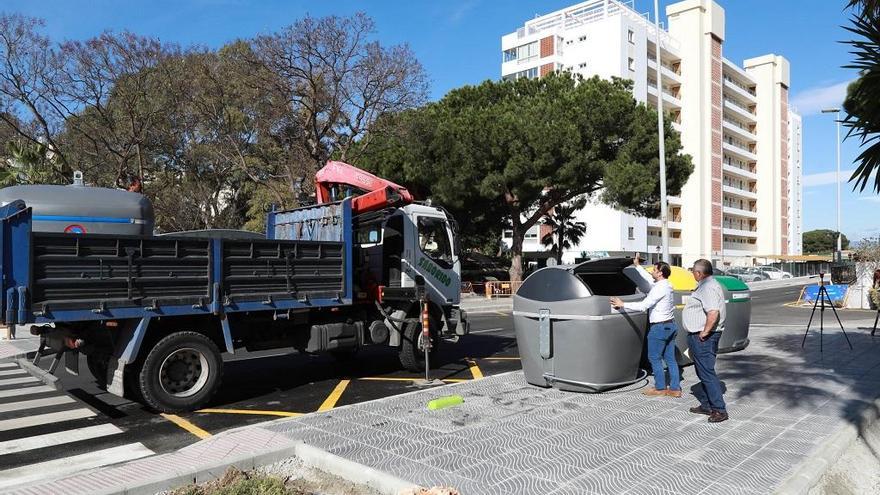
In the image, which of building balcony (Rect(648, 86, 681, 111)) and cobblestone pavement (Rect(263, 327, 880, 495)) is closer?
cobblestone pavement (Rect(263, 327, 880, 495))

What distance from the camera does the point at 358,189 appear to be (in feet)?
35.8

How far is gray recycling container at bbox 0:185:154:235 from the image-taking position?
24.4 ft

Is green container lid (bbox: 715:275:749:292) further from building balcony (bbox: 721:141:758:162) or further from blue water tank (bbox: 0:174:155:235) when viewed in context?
building balcony (bbox: 721:141:758:162)

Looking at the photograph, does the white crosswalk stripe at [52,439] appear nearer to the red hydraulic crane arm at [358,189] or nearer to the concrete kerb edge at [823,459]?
the red hydraulic crane arm at [358,189]

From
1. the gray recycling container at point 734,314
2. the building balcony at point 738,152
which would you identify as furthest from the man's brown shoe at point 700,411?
the building balcony at point 738,152

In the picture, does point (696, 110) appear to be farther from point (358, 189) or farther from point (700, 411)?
point (700, 411)

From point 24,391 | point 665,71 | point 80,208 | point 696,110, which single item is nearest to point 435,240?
point 80,208

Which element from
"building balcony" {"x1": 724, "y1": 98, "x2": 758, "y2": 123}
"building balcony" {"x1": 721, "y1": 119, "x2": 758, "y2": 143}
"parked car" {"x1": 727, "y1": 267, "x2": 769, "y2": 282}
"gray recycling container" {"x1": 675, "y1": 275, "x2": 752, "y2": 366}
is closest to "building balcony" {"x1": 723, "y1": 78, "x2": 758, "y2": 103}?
"building balcony" {"x1": 724, "y1": 98, "x2": 758, "y2": 123}

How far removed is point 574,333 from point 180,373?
4.83 meters

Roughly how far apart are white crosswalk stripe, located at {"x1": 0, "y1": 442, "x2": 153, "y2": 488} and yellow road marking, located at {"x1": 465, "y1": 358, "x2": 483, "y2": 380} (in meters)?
4.89

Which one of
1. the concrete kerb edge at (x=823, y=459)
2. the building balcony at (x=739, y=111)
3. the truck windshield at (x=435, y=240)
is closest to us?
the concrete kerb edge at (x=823, y=459)

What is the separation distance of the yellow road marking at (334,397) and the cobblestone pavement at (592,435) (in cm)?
76

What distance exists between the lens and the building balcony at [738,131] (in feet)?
243

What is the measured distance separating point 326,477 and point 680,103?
6896 centimetres
